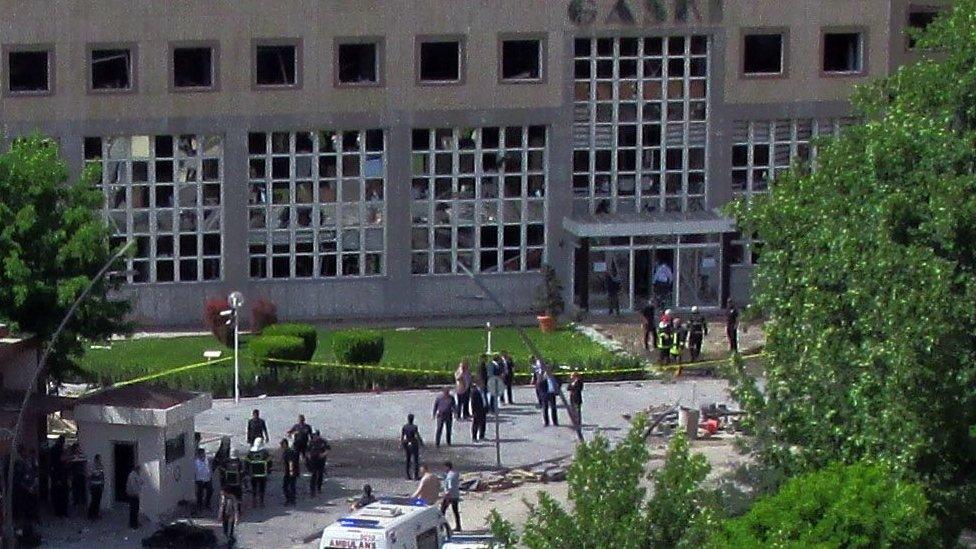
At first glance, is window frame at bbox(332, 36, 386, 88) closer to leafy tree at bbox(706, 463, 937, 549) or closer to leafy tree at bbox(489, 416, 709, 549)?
leafy tree at bbox(706, 463, 937, 549)

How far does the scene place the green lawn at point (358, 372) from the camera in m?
55.4

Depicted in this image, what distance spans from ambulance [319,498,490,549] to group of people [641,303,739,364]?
59.0ft

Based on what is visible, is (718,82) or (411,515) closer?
(411,515)

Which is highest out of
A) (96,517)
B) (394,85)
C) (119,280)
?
(394,85)

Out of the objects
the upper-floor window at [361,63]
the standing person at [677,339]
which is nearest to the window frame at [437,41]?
the upper-floor window at [361,63]

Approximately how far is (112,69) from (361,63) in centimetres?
647

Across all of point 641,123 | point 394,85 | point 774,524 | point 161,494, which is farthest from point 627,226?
point 774,524

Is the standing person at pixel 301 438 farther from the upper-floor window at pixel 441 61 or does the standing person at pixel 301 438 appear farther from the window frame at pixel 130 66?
the upper-floor window at pixel 441 61

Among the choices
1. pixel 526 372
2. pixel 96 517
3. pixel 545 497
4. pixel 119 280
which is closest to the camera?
pixel 545 497

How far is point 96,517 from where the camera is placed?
145 feet

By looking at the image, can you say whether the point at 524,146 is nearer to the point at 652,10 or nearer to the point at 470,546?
the point at 652,10

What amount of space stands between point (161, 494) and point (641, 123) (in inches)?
1022

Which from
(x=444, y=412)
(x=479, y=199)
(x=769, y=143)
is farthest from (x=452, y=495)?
(x=769, y=143)

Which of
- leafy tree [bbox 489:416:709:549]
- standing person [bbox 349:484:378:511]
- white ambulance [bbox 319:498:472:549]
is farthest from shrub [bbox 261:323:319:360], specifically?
leafy tree [bbox 489:416:709:549]
